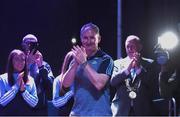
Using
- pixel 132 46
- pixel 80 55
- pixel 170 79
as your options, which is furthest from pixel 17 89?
pixel 170 79

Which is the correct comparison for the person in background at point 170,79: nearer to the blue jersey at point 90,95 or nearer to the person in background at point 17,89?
the blue jersey at point 90,95

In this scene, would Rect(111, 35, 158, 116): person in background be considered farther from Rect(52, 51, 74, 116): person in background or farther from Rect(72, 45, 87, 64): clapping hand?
Rect(72, 45, 87, 64): clapping hand

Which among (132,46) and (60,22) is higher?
(60,22)

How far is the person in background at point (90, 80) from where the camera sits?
3736 millimetres

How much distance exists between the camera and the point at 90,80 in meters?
3.75

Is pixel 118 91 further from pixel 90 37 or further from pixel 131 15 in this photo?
pixel 131 15

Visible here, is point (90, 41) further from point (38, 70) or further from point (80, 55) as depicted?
point (38, 70)

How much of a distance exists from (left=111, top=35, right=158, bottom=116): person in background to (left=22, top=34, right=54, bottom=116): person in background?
0.67 m

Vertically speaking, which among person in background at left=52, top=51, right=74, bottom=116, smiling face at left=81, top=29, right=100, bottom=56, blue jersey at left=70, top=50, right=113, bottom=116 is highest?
smiling face at left=81, top=29, right=100, bottom=56

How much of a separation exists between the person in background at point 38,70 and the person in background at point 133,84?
2.21ft

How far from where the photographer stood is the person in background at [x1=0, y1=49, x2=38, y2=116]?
4344mm

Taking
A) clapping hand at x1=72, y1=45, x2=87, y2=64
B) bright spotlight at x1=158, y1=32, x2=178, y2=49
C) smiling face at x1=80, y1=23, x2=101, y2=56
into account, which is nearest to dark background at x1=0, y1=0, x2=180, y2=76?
bright spotlight at x1=158, y1=32, x2=178, y2=49

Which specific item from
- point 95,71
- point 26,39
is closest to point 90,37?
A: point 95,71

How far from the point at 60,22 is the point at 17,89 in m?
1.88
